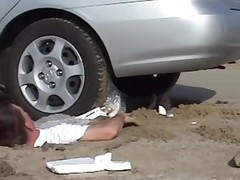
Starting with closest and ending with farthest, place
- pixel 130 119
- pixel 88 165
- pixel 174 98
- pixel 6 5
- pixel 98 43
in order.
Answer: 1. pixel 88 165
2. pixel 130 119
3. pixel 98 43
4. pixel 6 5
5. pixel 174 98

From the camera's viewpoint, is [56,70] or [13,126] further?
[56,70]

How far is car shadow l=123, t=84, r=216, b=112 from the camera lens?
7.24m

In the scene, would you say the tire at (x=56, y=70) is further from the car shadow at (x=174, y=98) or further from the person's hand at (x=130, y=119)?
the car shadow at (x=174, y=98)

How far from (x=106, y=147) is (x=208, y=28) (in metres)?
1.36

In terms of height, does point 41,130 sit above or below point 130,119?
above

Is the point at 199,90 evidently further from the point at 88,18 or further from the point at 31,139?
the point at 31,139

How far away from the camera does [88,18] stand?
241 inches

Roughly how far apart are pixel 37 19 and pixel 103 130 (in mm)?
1325

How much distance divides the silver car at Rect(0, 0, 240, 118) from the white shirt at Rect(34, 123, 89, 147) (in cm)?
61

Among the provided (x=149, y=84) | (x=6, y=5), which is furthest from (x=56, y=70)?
(x=149, y=84)

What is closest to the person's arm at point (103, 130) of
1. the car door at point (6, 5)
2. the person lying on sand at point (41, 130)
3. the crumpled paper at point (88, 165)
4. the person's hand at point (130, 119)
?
the person lying on sand at point (41, 130)

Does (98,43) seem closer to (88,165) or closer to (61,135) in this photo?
(61,135)

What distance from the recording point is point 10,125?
17.4ft

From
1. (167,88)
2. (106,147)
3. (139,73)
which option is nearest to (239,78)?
(167,88)
